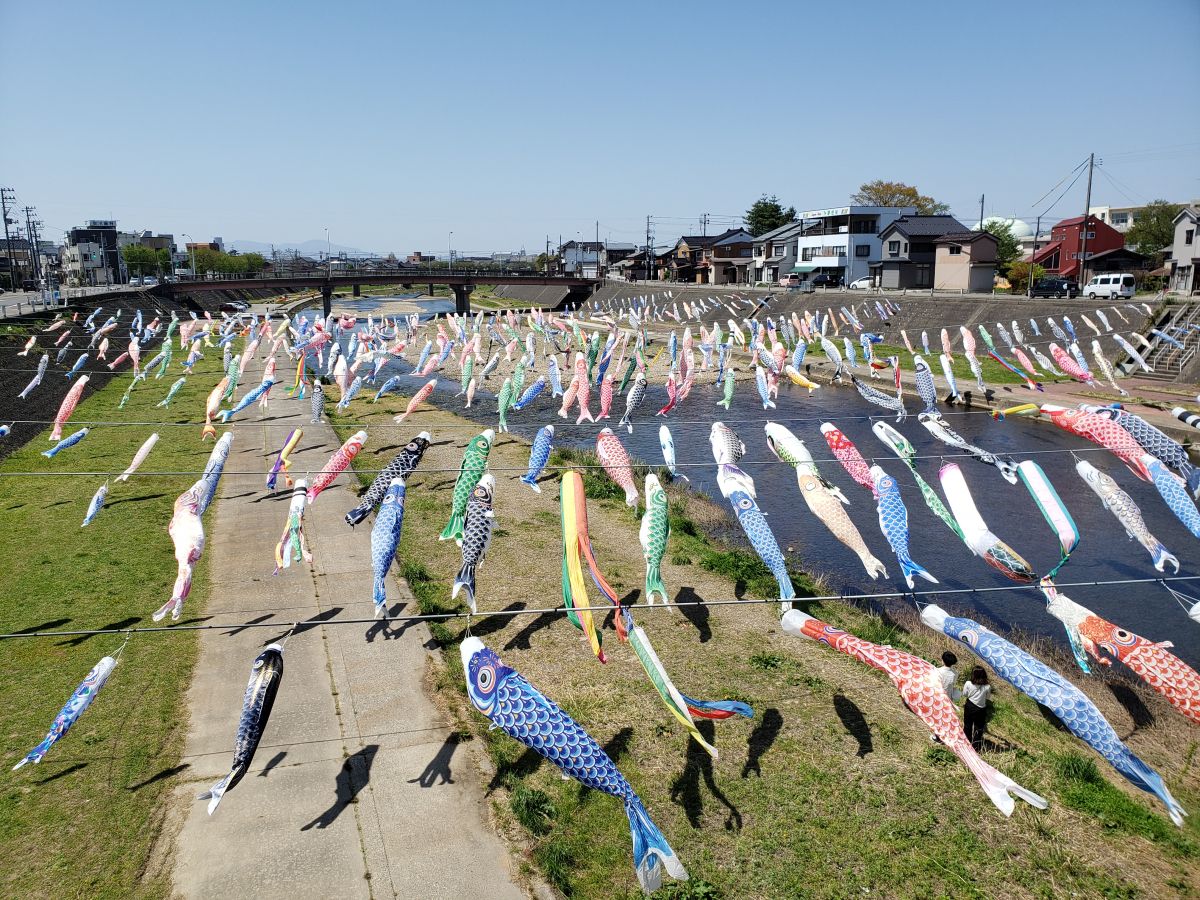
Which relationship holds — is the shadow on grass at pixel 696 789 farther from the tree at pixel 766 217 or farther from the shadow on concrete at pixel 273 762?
the tree at pixel 766 217

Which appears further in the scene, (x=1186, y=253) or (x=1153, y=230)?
(x=1153, y=230)

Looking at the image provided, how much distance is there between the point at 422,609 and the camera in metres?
13.9

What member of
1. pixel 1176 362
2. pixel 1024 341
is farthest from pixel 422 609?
pixel 1024 341

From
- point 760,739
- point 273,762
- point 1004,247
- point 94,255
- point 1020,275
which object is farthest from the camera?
point 94,255

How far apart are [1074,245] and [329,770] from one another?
85.0m

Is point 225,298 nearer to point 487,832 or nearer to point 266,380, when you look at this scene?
point 266,380

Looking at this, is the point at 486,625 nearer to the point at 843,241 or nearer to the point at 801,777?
the point at 801,777

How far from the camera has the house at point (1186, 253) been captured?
48.3 metres

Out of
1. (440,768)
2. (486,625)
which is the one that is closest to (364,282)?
(486,625)

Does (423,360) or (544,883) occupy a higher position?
(423,360)

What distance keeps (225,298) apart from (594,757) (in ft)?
370

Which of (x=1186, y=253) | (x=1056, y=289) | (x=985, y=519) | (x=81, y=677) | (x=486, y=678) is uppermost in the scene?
(x=1186, y=253)

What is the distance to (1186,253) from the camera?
49.3 metres

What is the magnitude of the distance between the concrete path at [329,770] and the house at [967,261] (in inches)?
2368
